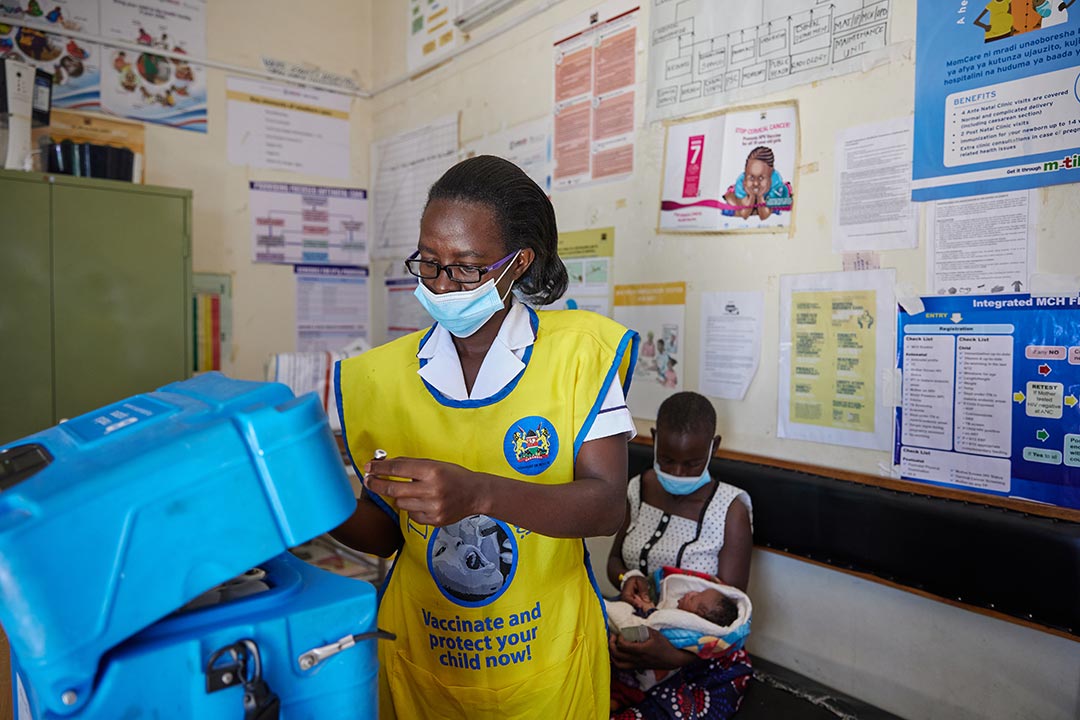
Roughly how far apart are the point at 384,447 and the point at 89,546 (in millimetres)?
586

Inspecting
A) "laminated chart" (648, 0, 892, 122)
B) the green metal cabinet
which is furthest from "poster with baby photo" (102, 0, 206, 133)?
"laminated chart" (648, 0, 892, 122)

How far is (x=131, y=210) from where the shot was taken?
2.74 m

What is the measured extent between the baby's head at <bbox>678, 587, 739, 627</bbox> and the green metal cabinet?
2.13 meters

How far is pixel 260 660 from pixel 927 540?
145 centimetres

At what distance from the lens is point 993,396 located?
1.57 metres

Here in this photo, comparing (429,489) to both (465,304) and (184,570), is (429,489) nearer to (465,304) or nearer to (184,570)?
(184,570)

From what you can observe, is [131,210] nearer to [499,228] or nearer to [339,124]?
[339,124]

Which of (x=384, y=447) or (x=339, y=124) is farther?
(x=339, y=124)

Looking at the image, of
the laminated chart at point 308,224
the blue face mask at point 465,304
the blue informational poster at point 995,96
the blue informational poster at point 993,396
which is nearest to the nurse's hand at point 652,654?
the blue informational poster at point 993,396

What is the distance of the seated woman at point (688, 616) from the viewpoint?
164 centimetres

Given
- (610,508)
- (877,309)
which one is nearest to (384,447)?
(610,508)

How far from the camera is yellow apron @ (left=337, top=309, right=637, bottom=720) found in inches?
43.1

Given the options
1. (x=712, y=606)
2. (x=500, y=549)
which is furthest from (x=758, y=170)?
(x=500, y=549)

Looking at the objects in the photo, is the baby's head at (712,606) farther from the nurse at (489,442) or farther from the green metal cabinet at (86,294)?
the green metal cabinet at (86,294)
